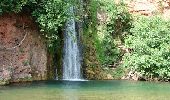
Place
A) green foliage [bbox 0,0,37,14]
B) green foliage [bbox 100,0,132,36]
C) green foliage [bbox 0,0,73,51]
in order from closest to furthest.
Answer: green foliage [bbox 0,0,37,14] → green foliage [bbox 0,0,73,51] → green foliage [bbox 100,0,132,36]

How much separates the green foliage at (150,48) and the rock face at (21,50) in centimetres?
498

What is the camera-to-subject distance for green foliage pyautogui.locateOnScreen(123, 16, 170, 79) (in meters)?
23.3

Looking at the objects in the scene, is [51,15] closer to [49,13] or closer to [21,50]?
[49,13]

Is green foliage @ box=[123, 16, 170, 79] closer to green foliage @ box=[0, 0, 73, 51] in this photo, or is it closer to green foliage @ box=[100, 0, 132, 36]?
green foliage @ box=[100, 0, 132, 36]

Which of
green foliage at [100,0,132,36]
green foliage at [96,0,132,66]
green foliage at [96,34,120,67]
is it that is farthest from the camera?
green foliage at [100,0,132,36]

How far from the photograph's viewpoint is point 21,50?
22.2m

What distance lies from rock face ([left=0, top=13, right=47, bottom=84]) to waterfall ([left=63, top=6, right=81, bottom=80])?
1.85m

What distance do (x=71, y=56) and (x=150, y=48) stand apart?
4.54 metres

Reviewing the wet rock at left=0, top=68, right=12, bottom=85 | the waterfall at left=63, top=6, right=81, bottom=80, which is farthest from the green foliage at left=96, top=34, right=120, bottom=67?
the wet rock at left=0, top=68, right=12, bottom=85

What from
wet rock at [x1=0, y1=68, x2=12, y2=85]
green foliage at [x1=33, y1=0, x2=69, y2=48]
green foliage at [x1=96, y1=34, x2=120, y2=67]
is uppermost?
green foliage at [x1=33, y1=0, x2=69, y2=48]

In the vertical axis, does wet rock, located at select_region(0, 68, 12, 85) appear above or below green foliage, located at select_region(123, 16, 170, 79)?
below

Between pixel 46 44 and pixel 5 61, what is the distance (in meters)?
2.83

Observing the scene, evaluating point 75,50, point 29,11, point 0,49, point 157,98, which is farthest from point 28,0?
point 157,98

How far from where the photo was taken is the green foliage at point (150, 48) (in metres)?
23.3
